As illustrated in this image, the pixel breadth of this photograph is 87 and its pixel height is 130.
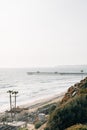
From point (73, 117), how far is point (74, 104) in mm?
1342

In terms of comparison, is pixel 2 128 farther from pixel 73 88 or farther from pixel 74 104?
pixel 74 104

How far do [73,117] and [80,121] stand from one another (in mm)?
753

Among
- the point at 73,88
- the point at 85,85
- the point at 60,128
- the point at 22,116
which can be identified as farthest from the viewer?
the point at 22,116

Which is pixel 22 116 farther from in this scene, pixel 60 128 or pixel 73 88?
pixel 60 128

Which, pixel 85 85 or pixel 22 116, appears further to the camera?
pixel 22 116

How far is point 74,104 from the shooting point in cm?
2428

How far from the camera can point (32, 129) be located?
34375 millimetres

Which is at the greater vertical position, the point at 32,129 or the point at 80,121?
the point at 80,121

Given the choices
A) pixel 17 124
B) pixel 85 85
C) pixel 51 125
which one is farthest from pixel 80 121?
pixel 17 124

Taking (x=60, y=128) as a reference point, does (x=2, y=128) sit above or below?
below

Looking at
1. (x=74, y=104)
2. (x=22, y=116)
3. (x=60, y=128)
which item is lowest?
(x=22, y=116)

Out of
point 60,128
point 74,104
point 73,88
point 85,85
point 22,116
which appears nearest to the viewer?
point 60,128

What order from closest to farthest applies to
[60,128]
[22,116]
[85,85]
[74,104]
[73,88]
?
[60,128], [74,104], [85,85], [73,88], [22,116]

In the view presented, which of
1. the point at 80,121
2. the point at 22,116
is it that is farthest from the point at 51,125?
the point at 22,116
